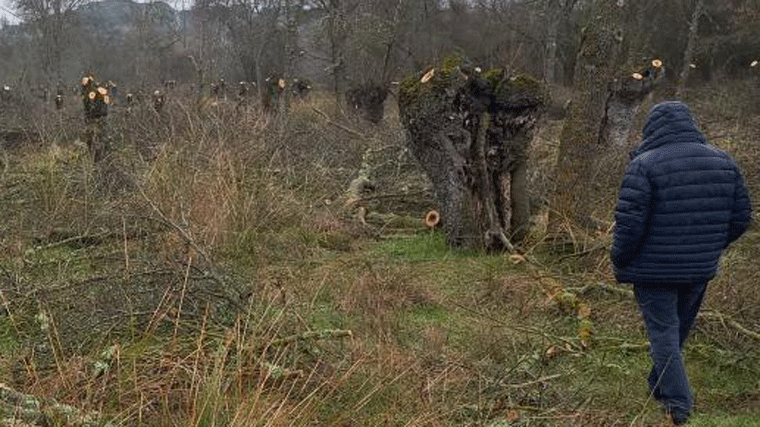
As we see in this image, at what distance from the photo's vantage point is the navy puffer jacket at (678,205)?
4.22m

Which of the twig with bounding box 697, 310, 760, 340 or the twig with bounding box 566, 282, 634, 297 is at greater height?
the twig with bounding box 697, 310, 760, 340

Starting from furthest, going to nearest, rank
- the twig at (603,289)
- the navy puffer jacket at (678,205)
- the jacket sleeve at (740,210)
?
the twig at (603,289) → the jacket sleeve at (740,210) → the navy puffer jacket at (678,205)

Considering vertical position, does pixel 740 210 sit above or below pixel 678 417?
above

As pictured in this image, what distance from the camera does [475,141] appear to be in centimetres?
798

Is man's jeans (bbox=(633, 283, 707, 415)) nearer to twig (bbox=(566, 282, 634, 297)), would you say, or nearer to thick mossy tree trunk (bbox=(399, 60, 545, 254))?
twig (bbox=(566, 282, 634, 297))

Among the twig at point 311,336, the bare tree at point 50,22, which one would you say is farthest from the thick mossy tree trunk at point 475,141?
the bare tree at point 50,22

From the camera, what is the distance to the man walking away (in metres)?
4.23

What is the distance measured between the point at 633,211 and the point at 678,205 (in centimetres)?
23

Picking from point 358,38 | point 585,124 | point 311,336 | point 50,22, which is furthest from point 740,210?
point 50,22

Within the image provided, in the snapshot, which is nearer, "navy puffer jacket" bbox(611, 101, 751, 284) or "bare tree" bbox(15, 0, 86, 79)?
"navy puffer jacket" bbox(611, 101, 751, 284)

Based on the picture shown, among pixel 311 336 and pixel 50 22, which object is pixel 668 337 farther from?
pixel 50 22

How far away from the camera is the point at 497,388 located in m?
4.23

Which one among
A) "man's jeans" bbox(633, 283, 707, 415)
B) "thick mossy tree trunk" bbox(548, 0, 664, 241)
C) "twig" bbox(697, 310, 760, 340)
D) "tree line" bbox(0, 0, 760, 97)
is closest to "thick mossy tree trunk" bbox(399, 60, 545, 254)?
"thick mossy tree trunk" bbox(548, 0, 664, 241)

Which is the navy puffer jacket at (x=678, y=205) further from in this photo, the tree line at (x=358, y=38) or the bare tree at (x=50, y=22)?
the bare tree at (x=50, y=22)
